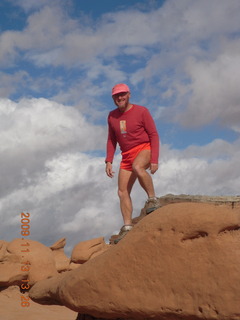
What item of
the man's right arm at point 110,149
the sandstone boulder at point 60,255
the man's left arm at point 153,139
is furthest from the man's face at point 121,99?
the sandstone boulder at point 60,255

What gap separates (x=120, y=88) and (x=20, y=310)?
6.94 meters

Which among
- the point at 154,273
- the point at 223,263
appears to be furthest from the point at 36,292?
the point at 223,263

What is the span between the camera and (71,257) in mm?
15969

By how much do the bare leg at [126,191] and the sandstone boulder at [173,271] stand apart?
134cm

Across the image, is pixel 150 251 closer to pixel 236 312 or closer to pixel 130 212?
pixel 236 312

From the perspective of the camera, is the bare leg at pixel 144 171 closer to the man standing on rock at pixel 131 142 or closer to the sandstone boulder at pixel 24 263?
the man standing on rock at pixel 131 142

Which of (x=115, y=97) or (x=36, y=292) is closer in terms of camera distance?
(x=36, y=292)

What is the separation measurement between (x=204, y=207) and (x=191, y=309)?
968 mm

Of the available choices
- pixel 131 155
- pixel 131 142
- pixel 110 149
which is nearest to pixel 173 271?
pixel 131 155

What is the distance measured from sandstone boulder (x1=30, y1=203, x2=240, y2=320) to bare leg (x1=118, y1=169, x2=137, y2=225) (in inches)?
52.6

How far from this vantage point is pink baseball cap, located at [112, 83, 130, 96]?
19.1 feet

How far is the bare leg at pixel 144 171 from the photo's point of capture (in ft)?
18.7

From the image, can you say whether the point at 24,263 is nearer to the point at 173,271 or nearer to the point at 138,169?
the point at 138,169

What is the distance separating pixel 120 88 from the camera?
586 centimetres
